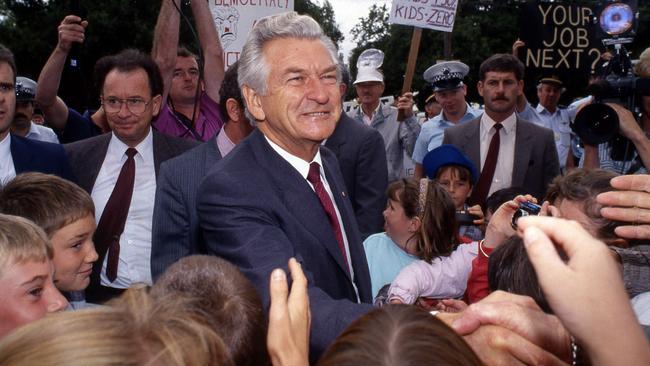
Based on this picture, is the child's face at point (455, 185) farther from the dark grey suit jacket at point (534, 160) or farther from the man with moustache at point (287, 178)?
the man with moustache at point (287, 178)

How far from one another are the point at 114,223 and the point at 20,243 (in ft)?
4.93

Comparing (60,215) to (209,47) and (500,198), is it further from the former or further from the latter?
(500,198)

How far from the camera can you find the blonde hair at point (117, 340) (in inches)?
42.9

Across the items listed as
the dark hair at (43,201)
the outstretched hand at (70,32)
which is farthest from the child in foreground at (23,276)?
the outstretched hand at (70,32)

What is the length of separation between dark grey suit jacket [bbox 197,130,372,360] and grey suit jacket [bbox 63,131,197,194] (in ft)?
4.89

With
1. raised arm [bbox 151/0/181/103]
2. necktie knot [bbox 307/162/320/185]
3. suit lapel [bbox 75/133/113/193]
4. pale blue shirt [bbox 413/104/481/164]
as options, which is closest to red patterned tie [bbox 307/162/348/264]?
necktie knot [bbox 307/162/320/185]

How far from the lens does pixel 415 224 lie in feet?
13.0

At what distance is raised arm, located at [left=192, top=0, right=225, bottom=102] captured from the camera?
4.45 metres

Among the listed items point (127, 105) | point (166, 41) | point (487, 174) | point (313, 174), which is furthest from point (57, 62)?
point (487, 174)

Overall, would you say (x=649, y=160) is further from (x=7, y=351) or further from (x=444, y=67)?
(x=444, y=67)

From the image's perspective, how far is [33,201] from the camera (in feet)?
8.77

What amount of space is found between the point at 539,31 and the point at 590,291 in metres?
6.61

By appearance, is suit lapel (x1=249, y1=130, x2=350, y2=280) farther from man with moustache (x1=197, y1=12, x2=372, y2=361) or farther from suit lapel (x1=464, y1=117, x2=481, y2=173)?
suit lapel (x1=464, y1=117, x2=481, y2=173)

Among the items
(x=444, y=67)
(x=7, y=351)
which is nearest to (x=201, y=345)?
(x=7, y=351)
